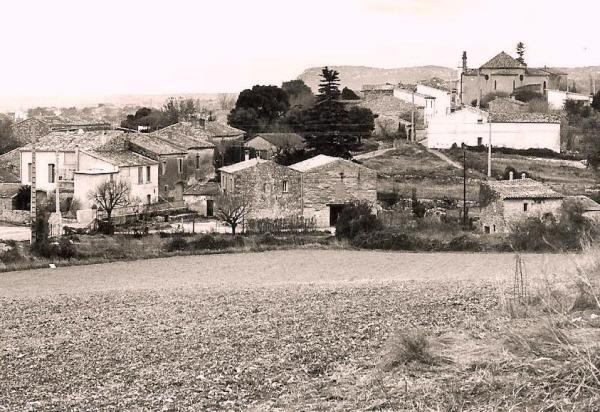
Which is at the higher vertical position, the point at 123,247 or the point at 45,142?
the point at 45,142

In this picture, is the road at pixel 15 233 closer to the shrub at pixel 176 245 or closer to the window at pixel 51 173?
the window at pixel 51 173

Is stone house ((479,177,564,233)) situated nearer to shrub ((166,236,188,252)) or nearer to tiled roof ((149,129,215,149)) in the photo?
shrub ((166,236,188,252))

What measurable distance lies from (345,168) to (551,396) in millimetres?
31454

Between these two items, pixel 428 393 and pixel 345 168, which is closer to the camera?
pixel 428 393

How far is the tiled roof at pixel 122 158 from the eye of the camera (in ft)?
135

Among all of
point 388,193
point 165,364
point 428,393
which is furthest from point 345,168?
point 428,393

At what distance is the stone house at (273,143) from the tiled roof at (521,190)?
59.7 ft

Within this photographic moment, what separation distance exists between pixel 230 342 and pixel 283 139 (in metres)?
43.4

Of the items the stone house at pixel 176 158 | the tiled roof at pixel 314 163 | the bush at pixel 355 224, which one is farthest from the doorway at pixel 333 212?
the stone house at pixel 176 158

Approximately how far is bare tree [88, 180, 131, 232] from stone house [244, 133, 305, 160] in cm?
1331

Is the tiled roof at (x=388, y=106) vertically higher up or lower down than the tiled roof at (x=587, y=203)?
higher up

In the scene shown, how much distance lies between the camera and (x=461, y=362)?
Result: 8.70 meters

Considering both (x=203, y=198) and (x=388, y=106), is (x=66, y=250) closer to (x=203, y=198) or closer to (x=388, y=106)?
(x=203, y=198)

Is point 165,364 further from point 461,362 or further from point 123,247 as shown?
point 123,247
